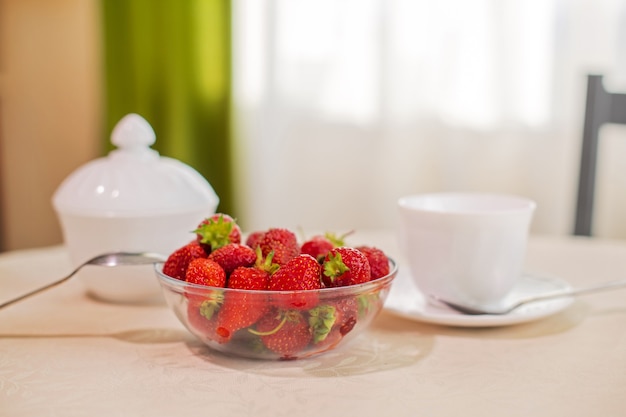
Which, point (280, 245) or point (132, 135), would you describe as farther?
point (132, 135)

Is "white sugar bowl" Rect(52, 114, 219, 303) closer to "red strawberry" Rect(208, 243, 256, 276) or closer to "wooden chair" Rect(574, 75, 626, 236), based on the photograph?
"red strawberry" Rect(208, 243, 256, 276)

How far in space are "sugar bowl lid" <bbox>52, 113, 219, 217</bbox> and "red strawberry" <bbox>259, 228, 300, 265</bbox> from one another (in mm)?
215

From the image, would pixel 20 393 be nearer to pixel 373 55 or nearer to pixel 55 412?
pixel 55 412

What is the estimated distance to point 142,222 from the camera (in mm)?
1002

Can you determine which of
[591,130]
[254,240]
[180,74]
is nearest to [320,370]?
[254,240]

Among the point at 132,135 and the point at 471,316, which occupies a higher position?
the point at 132,135

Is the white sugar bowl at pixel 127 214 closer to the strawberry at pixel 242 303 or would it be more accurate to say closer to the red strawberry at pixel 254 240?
the red strawberry at pixel 254 240

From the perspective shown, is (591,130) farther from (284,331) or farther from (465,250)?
(284,331)

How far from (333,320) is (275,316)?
2.1 inches

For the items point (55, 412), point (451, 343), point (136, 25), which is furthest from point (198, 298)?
A: point (136, 25)

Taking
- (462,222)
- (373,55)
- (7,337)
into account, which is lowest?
(7,337)

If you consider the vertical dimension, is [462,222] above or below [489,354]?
above

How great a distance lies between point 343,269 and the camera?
2.52 feet

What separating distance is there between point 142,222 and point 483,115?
1492mm
